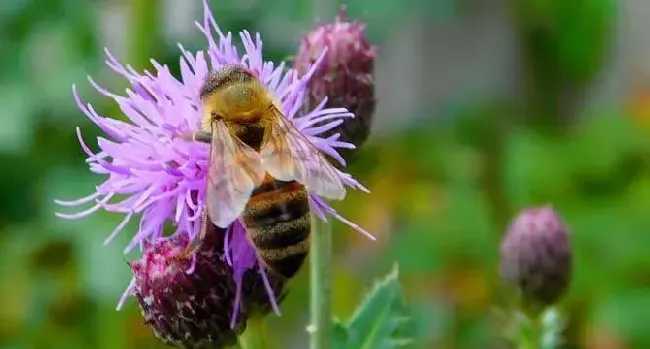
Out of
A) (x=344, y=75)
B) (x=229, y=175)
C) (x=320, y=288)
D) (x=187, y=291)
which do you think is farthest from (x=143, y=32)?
(x=229, y=175)

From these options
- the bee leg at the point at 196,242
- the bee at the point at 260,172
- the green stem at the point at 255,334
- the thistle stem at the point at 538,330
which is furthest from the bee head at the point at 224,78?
the thistle stem at the point at 538,330

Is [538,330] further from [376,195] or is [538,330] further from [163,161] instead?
[376,195]

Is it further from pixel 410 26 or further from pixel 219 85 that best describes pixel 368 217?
pixel 219 85

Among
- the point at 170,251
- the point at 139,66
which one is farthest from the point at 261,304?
the point at 139,66

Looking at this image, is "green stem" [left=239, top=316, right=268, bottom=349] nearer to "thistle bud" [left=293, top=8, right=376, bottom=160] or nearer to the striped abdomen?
the striped abdomen

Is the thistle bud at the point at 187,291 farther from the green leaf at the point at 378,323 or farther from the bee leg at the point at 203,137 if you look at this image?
the green leaf at the point at 378,323

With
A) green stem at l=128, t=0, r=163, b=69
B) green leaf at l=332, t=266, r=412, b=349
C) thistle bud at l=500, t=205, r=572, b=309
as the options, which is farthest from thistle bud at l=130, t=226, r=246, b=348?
green stem at l=128, t=0, r=163, b=69
